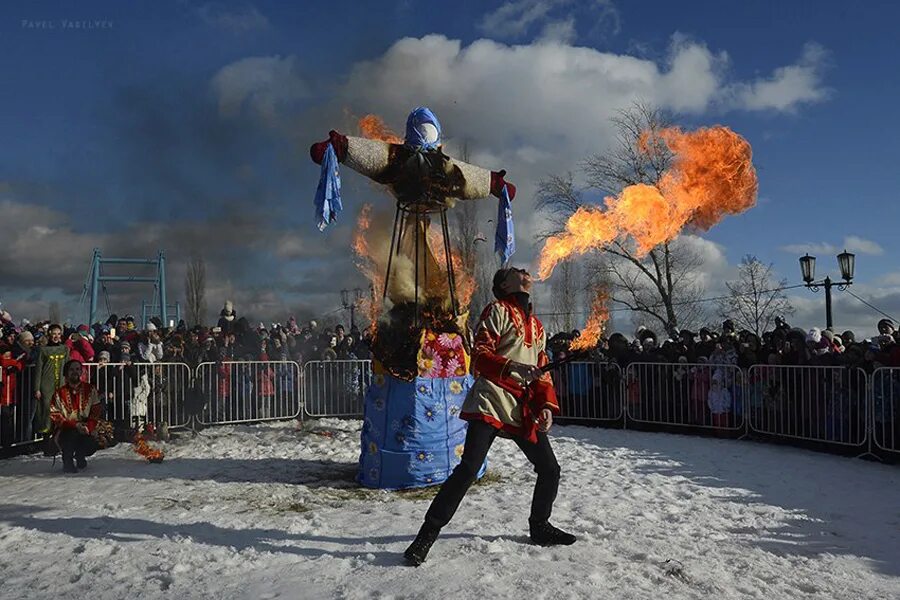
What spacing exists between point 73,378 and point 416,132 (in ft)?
17.4

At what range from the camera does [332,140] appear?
7.15 m

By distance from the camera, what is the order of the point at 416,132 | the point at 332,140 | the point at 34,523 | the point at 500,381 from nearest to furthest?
the point at 500,381
the point at 34,523
the point at 332,140
the point at 416,132

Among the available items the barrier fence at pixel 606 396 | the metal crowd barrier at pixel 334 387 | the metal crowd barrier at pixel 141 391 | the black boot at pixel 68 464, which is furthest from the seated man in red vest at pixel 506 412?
the metal crowd barrier at pixel 334 387

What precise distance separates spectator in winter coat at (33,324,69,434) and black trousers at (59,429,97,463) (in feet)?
5.02

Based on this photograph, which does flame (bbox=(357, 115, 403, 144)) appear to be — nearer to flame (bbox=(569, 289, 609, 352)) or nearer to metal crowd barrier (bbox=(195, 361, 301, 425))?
flame (bbox=(569, 289, 609, 352))

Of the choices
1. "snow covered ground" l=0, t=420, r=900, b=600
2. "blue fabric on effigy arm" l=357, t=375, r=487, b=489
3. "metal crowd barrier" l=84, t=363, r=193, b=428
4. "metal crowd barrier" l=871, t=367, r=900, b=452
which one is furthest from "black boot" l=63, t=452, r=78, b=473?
"metal crowd barrier" l=871, t=367, r=900, b=452

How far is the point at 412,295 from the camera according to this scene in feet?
25.1

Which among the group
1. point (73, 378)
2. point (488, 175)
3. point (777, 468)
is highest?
point (488, 175)

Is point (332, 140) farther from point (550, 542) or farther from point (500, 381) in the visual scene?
point (550, 542)

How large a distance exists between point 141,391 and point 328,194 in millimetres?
6475

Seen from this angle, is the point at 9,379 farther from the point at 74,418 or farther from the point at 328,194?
the point at 328,194

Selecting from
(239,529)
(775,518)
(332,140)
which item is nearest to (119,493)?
(239,529)

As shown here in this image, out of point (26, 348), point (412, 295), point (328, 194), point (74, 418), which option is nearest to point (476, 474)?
point (412, 295)

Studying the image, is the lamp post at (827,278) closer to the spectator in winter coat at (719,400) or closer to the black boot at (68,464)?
the spectator in winter coat at (719,400)
